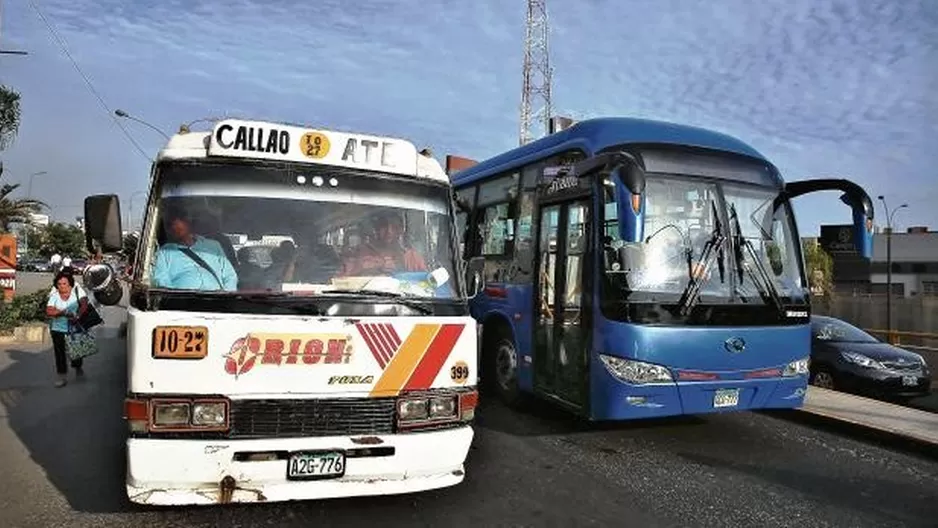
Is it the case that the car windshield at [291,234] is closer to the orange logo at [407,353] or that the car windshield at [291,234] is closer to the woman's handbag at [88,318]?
the orange logo at [407,353]

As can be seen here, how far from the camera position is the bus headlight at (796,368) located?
7312 millimetres

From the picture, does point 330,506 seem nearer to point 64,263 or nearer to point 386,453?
point 386,453

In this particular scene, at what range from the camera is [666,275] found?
6.87m

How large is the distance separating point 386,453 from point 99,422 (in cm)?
479

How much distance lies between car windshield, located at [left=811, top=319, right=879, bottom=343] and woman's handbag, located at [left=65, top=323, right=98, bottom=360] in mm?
11482

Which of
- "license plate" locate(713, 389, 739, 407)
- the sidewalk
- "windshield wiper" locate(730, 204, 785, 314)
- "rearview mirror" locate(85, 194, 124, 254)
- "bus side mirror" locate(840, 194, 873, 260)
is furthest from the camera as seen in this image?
the sidewalk

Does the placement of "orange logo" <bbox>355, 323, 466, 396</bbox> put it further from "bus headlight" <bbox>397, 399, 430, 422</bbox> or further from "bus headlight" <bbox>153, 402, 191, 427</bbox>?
"bus headlight" <bbox>153, 402, 191, 427</bbox>

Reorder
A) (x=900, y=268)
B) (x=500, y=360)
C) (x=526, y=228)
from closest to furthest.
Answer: (x=526, y=228) < (x=500, y=360) < (x=900, y=268)

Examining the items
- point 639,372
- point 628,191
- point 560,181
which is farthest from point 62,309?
point 628,191

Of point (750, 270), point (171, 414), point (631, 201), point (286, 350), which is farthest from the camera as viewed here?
point (750, 270)

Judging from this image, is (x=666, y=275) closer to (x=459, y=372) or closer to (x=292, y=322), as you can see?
(x=459, y=372)

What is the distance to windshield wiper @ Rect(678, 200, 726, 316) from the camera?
680 cm

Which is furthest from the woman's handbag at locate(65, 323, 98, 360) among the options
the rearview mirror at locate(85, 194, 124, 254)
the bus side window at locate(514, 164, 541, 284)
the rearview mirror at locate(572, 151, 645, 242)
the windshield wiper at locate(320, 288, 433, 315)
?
the rearview mirror at locate(572, 151, 645, 242)

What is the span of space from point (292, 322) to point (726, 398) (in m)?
4.36
